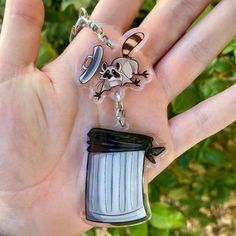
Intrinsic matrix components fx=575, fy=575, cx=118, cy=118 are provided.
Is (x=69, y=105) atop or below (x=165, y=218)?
atop

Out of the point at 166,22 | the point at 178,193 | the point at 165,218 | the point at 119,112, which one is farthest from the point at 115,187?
the point at 178,193

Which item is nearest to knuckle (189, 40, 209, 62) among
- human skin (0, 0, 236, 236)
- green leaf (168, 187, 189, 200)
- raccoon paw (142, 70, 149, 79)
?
human skin (0, 0, 236, 236)

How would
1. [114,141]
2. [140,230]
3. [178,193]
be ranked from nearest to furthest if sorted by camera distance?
[114,141], [140,230], [178,193]

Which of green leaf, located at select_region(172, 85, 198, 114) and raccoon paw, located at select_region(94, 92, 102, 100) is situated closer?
raccoon paw, located at select_region(94, 92, 102, 100)

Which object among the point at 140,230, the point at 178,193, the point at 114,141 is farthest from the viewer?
the point at 178,193

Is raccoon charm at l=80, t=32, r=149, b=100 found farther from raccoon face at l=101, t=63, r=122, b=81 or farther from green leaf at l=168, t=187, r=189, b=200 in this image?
green leaf at l=168, t=187, r=189, b=200

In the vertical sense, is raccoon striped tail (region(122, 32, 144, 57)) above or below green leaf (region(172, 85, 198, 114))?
above

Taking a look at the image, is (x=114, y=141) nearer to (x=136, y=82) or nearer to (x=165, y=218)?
(x=136, y=82)
